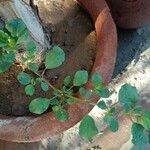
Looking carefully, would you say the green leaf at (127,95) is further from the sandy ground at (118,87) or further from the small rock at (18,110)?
the sandy ground at (118,87)

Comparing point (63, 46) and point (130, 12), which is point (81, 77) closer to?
point (63, 46)

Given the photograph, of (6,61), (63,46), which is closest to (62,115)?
(6,61)

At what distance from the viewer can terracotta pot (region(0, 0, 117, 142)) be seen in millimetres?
1086

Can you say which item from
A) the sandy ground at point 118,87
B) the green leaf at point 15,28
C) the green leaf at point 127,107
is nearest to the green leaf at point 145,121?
the green leaf at point 127,107

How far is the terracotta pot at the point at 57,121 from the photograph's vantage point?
3.56ft

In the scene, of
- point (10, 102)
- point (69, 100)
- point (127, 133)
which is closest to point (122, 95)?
point (69, 100)

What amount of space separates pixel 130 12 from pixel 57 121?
466 mm

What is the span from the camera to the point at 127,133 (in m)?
1.45

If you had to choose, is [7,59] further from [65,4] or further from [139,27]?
[139,27]

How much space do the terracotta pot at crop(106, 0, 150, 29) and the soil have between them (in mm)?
127

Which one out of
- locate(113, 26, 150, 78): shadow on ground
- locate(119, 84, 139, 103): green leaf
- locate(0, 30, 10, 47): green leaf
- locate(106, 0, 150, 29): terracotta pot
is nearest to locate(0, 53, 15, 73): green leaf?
locate(0, 30, 10, 47): green leaf

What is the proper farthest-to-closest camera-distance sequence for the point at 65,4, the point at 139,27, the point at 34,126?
the point at 139,27 < the point at 65,4 < the point at 34,126

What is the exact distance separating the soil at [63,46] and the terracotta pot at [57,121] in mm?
60

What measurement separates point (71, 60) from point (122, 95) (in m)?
0.36
